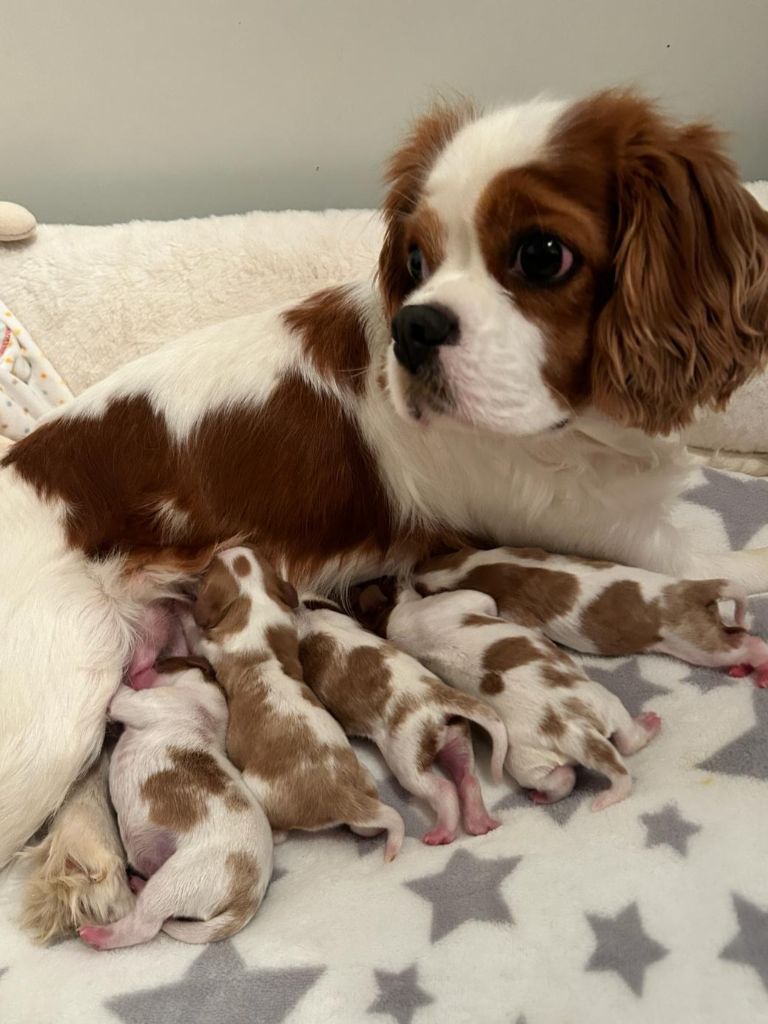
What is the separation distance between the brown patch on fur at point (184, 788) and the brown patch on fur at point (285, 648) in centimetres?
20

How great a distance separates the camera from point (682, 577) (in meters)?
1.78

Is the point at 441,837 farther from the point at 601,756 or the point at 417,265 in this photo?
the point at 417,265

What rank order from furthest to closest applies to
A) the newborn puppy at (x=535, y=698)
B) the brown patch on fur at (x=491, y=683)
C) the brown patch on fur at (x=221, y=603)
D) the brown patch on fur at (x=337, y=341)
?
the brown patch on fur at (x=337, y=341) → the brown patch on fur at (x=221, y=603) → the brown patch on fur at (x=491, y=683) → the newborn puppy at (x=535, y=698)

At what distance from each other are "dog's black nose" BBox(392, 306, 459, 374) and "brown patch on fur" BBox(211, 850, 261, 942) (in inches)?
29.4

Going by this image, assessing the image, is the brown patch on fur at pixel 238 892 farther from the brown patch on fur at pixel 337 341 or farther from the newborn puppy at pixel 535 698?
the brown patch on fur at pixel 337 341

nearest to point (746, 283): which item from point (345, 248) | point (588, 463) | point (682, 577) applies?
point (588, 463)

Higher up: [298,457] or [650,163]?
[650,163]

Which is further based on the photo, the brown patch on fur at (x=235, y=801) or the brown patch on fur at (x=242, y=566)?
the brown patch on fur at (x=242, y=566)

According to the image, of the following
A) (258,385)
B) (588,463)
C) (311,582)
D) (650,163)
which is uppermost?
(650,163)

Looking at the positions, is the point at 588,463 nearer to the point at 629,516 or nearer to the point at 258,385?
the point at 629,516

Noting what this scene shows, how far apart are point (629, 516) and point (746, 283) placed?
51 centimetres

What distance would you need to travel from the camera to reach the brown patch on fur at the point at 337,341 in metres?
1.69

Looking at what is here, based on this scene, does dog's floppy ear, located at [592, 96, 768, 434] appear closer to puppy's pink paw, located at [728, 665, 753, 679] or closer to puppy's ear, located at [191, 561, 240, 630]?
puppy's pink paw, located at [728, 665, 753, 679]

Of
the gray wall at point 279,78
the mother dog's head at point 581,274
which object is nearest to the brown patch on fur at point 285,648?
the mother dog's head at point 581,274
